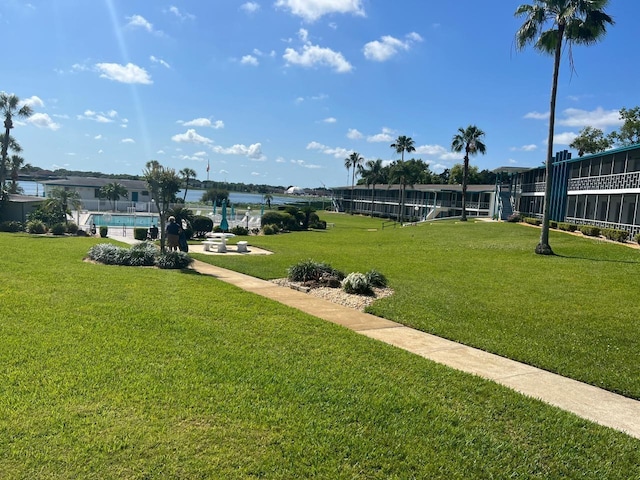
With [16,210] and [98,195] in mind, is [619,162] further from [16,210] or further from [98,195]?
[98,195]

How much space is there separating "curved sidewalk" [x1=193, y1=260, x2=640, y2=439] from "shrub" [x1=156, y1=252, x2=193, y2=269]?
5.39 metres

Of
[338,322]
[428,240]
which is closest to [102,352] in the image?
[338,322]

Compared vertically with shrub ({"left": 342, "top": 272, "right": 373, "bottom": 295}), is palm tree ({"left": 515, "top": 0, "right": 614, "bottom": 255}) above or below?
above

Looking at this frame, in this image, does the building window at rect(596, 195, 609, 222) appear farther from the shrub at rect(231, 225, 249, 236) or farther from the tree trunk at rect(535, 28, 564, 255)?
the shrub at rect(231, 225, 249, 236)

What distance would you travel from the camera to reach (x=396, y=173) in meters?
65.5

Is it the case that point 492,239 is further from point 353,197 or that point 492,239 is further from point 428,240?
point 353,197

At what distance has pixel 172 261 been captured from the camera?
14258mm

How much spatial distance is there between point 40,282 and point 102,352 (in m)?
5.52

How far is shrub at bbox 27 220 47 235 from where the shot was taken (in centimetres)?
2841

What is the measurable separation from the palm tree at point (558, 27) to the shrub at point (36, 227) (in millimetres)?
27613

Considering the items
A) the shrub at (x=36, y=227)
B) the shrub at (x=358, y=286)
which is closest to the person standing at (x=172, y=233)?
the shrub at (x=358, y=286)

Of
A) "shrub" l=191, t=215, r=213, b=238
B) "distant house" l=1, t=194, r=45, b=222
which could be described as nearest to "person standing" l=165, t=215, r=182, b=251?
"shrub" l=191, t=215, r=213, b=238

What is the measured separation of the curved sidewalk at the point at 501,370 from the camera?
5.06 meters

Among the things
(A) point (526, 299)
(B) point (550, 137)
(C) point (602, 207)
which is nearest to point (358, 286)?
(A) point (526, 299)
